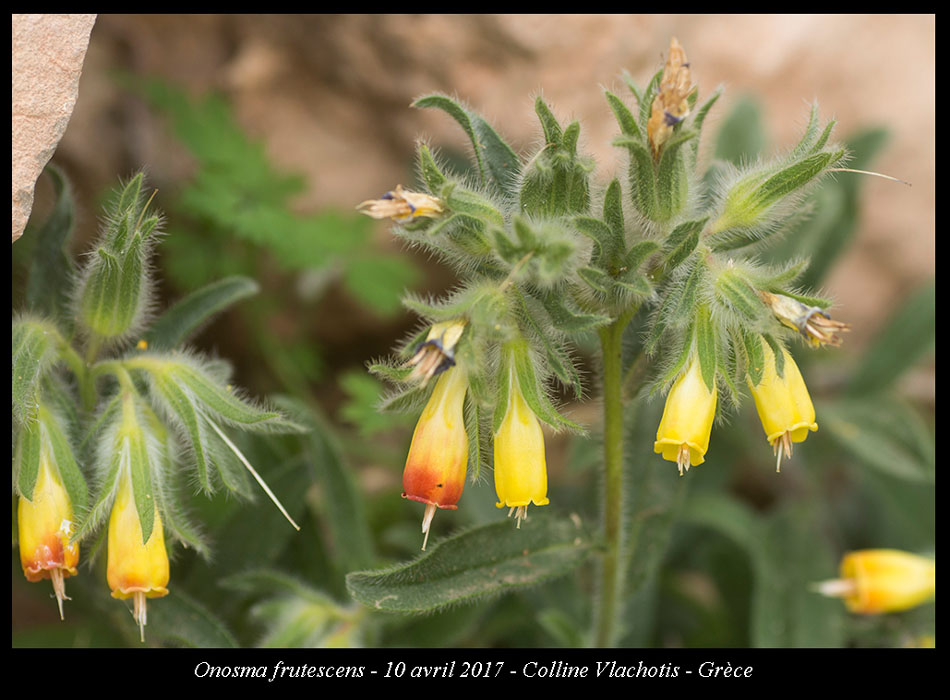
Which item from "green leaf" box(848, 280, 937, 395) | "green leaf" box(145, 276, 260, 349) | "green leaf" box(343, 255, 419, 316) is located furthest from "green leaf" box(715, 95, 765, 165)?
"green leaf" box(145, 276, 260, 349)

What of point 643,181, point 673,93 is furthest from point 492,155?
point 673,93

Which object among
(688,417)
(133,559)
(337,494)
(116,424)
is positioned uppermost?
(688,417)

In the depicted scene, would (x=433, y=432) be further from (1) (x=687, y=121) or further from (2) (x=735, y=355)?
(1) (x=687, y=121)

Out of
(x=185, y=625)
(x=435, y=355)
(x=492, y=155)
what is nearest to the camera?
(x=435, y=355)

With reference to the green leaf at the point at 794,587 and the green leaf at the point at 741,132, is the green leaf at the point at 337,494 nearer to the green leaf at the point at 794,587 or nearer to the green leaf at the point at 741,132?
the green leaf at the point at 794,587

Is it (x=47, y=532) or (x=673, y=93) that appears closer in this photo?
(x=673, y=93)

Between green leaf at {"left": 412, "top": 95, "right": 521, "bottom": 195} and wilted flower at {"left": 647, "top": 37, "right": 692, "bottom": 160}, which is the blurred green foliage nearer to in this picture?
green leaf at {"left": 412, "top": 95, "right": 521, "bottom": 195}

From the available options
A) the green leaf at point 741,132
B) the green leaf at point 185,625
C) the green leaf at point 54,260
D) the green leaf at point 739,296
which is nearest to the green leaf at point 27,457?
the green leaf at point 54,260

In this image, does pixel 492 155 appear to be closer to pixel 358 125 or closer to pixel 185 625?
pixel 185 625
